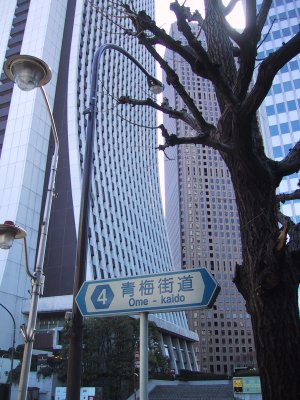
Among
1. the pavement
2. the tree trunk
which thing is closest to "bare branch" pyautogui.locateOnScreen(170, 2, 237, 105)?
the tree trunk

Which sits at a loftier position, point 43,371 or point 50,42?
point 50,42

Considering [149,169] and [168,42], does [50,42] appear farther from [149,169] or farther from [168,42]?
[168,42]

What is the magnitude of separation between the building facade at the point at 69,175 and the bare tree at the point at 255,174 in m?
41.4

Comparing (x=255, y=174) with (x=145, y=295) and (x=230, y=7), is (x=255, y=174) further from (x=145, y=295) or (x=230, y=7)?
(x=230, y=7)

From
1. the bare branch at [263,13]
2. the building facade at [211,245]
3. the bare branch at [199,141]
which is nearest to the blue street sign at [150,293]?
the bare branch at [199,141]

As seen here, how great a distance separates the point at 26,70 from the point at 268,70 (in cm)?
432

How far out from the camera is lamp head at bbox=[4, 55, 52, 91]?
6664 millimetres

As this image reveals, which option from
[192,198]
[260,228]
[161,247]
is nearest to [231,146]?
[260,228]

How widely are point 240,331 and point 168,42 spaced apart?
13184cm

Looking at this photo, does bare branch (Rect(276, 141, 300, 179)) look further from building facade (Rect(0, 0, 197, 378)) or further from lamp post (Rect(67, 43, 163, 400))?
building facade (Rect(0, 0, 197, 378))

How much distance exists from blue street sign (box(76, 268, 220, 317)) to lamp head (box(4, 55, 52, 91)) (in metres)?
3.93

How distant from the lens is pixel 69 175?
191ft

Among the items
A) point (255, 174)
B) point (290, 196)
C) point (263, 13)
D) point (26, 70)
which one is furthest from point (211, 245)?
point (255, 174)

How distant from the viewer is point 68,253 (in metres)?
53.4
